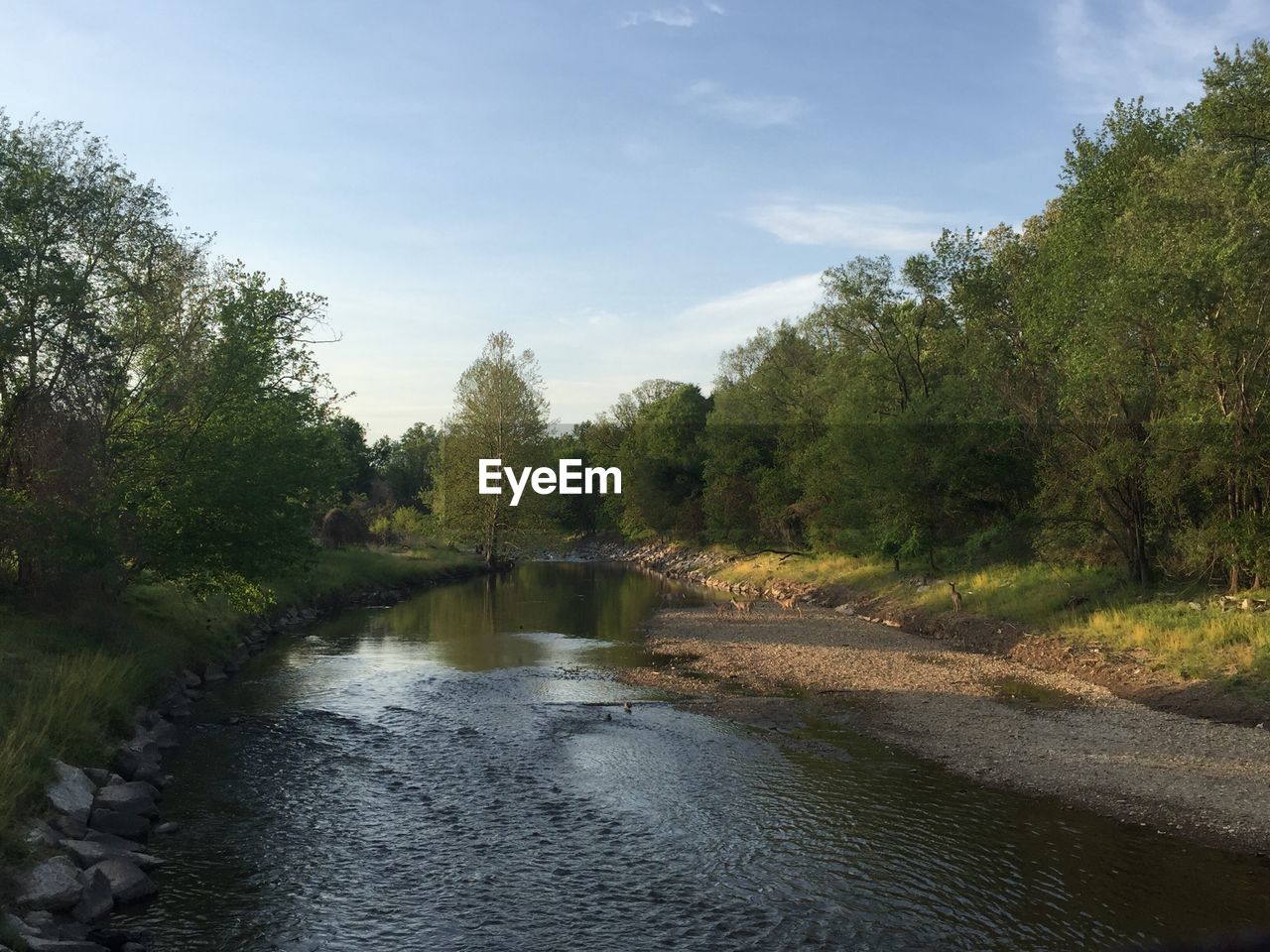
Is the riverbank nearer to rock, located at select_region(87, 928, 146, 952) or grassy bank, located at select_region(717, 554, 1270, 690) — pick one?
grassy bank, located at select_region(717, 554, 1270, 690)

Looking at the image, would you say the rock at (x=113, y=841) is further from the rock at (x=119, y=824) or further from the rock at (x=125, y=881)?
the rock at (x=125, y=881)

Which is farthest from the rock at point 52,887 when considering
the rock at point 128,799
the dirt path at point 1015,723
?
the dirt path at point 1015,723

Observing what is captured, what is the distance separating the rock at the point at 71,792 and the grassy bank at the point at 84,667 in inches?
13.7

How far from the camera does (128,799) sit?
58.5ft

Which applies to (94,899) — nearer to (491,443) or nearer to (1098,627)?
(1098,627)

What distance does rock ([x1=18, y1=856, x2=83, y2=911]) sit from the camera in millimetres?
13105

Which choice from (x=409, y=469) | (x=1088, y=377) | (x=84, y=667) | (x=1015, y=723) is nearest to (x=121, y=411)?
(x=84, y=667)

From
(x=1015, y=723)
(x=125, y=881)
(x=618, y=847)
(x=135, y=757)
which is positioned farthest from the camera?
(x=1015, y=723)

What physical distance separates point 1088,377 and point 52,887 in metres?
34.8

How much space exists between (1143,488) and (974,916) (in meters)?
27.8

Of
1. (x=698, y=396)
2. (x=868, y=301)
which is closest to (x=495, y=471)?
(x=868, y=301)

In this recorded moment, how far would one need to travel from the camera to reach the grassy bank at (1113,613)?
91.0ft

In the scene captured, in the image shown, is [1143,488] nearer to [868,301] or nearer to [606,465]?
[868,301]

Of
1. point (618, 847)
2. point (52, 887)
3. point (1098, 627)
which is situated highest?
point (1098, 627)
